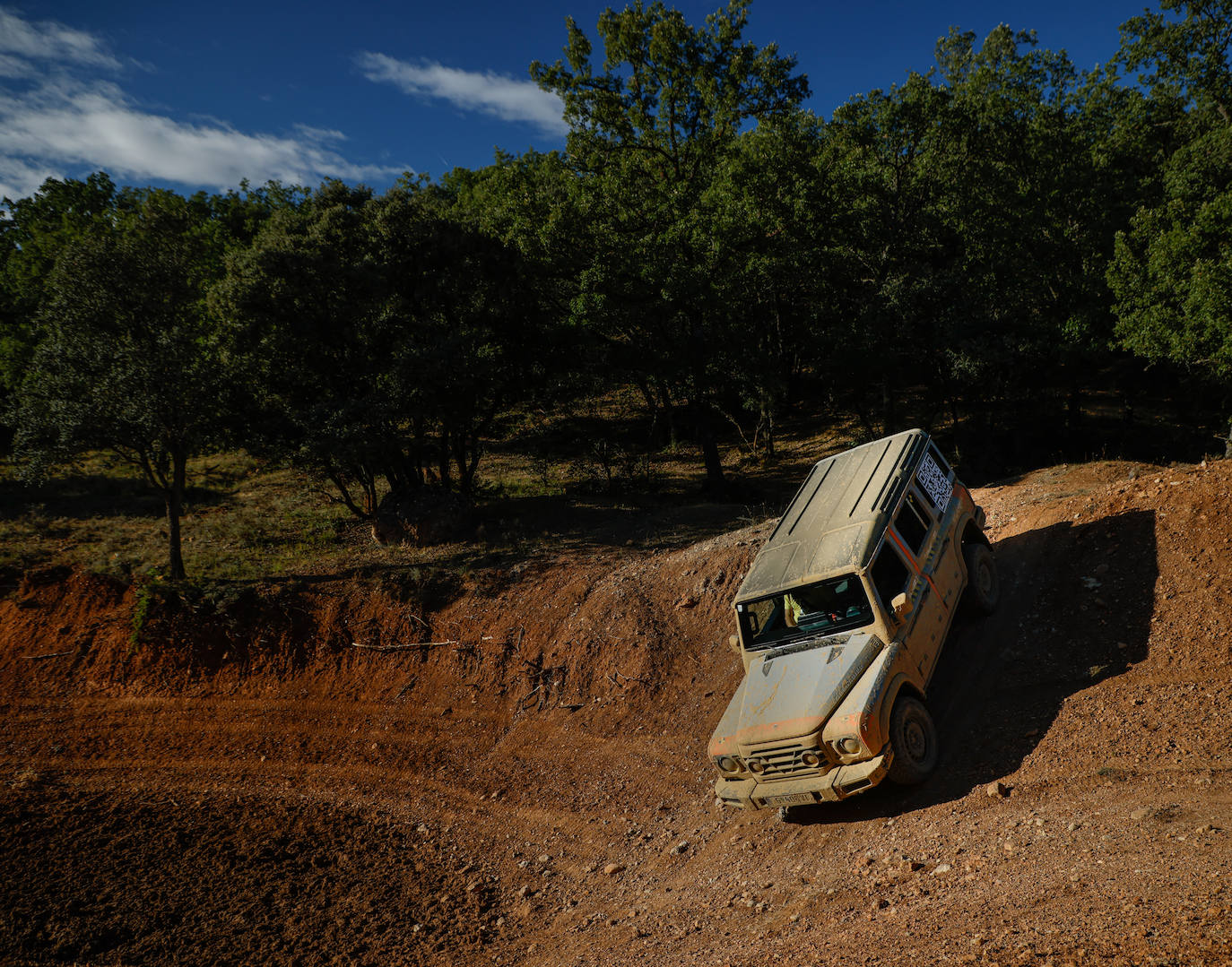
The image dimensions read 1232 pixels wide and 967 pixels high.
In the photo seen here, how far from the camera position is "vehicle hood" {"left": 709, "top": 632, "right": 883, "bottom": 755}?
714 centimetres

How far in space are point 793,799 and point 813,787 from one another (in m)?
0.29

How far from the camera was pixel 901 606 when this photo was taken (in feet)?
24.2

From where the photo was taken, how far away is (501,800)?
1044 centimetres

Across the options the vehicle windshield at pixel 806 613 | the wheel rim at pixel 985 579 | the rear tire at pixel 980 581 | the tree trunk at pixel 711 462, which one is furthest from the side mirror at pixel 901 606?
the tree trunk at pixel 711 462

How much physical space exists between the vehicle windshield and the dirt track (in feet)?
6.05

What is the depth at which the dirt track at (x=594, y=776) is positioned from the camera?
591 cm

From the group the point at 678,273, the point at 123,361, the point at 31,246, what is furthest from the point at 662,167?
the point at 31,246

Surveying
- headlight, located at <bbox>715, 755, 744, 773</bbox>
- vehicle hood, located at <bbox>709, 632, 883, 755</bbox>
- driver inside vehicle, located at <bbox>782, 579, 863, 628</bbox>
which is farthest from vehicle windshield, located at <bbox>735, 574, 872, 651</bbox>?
headlight, located at <bbox>715, 755, 744, 773</bbox>

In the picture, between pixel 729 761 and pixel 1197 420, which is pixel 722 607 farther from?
pixel 1197 420

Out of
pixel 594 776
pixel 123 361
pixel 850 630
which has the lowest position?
pixel 594 776

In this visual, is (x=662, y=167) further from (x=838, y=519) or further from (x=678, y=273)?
(x=838, y=519)

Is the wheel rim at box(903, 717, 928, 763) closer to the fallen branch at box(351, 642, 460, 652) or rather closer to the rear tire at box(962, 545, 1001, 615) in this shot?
the rear tire at box(962, 545, 1001, 615)

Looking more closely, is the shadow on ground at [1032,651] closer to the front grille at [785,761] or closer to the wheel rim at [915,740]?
the wheel rim at [915,740]

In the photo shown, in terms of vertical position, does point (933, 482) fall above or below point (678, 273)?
below
